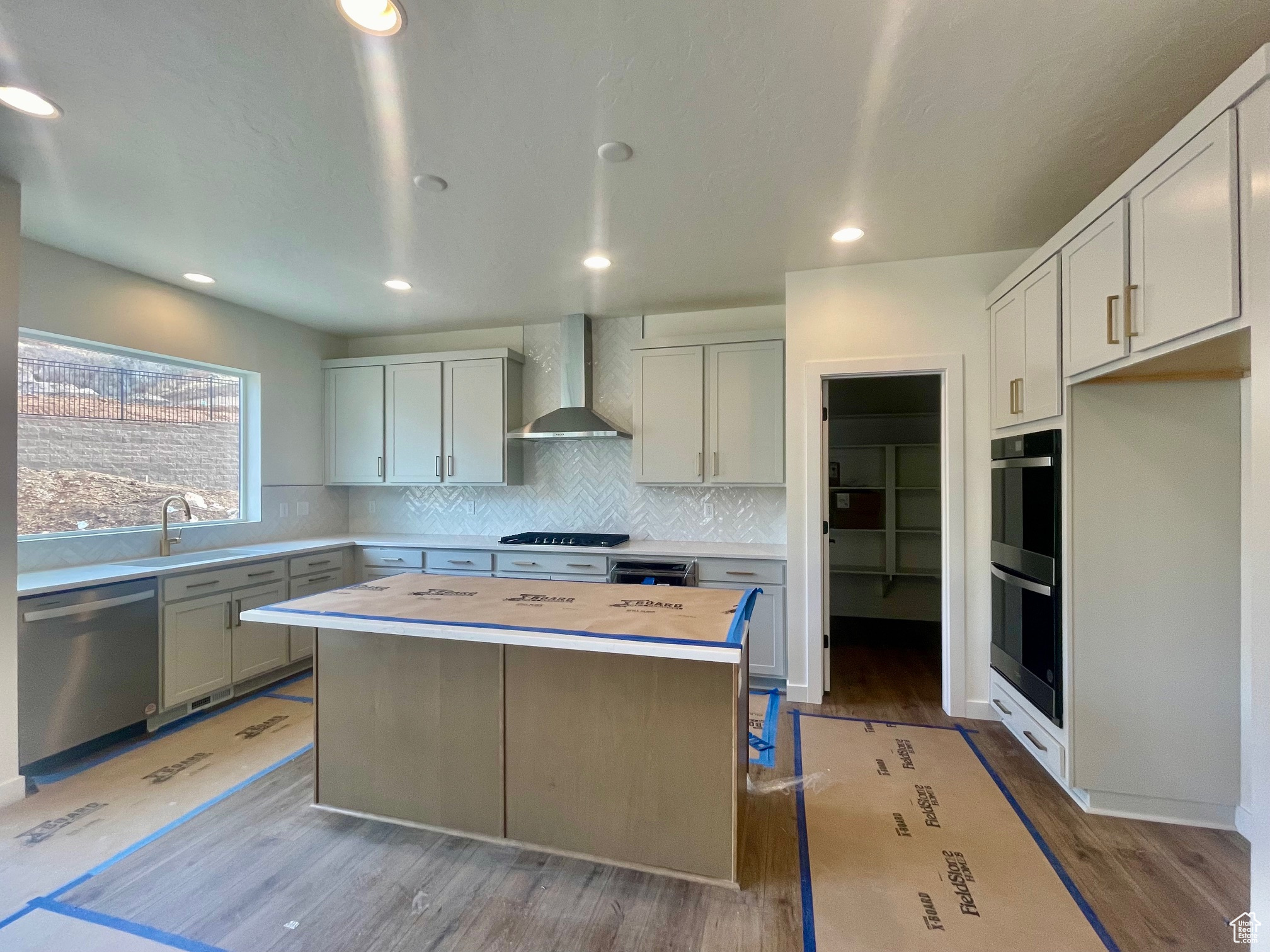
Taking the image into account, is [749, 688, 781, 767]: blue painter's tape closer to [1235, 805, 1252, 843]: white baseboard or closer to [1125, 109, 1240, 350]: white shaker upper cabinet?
[1235, 805, 1252, 843]: white baseboard

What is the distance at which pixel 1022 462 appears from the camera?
2.57m

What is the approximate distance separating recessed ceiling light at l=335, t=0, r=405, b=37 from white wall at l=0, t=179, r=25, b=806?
6.44 ft

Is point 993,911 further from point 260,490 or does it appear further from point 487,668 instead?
point 260,490

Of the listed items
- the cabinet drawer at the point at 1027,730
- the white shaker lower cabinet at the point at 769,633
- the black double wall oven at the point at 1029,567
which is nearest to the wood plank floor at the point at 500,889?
the cabinet drawer at the point at 1027,730

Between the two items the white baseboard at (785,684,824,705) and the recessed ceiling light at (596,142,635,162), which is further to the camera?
the white baseboard at (785,684,824,705)

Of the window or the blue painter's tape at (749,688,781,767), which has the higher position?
the window

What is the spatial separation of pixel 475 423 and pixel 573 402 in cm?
81

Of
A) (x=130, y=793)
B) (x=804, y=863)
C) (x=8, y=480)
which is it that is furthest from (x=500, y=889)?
(x=8, y=480)

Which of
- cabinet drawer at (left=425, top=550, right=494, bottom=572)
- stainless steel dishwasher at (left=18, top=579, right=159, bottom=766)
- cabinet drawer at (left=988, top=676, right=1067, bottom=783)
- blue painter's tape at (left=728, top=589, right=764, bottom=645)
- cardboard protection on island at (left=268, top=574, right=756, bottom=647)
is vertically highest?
blue painter's tape at (left=728, top=589, right=764, bottom=645)

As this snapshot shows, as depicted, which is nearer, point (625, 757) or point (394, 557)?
point (625, 757)

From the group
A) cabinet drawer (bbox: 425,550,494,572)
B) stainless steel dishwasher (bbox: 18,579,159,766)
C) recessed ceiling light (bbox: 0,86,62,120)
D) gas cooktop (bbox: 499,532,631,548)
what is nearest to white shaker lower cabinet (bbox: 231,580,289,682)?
stainless steel dishwasher (bbox: 18,579,159,766)

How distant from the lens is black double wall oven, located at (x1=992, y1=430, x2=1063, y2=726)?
2299 mm

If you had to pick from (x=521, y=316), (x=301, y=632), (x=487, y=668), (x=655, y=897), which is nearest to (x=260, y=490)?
(x=301, y=632)

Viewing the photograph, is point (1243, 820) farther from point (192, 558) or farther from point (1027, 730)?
point (192, 558)
